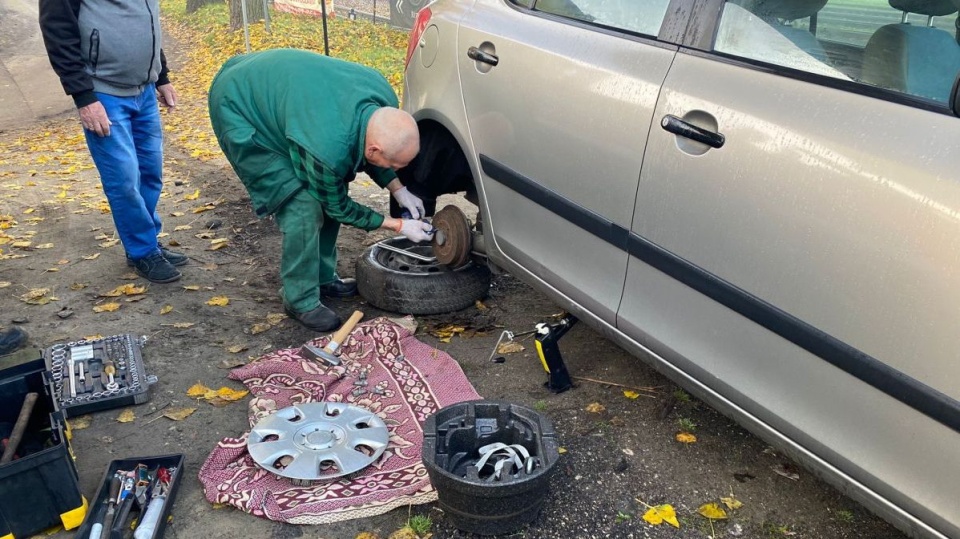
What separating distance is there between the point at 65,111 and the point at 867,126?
9.18m

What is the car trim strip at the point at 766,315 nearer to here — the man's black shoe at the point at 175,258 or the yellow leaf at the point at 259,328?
the yellow leaf at the point at 259,328

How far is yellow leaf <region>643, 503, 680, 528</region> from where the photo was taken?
234 centimetres

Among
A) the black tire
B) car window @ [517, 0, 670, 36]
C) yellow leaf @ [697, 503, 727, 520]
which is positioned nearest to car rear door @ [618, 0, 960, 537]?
car window @ [517, 0, 670, 36]

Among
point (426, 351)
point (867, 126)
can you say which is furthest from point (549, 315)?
point (867, 126)

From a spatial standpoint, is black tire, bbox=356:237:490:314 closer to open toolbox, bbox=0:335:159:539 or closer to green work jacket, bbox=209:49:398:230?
green work jacket, bbox=209:49:398:230

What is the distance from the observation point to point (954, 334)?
1.55 meters

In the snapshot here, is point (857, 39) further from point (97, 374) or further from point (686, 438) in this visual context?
point (97, 374)

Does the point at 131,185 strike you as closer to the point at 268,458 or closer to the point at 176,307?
the point at 176,307

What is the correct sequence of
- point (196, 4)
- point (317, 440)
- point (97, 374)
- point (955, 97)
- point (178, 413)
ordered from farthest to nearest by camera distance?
point (196, 4) → point (97, 374) → point (178, 413) → point (317, 440) → point (955, 97)

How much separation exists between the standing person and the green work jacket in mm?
536

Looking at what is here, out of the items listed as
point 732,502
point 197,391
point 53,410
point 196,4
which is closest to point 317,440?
point 197,391

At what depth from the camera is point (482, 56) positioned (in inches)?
114

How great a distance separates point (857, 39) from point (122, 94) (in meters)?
3.29

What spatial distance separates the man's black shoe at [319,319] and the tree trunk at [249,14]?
34.1ft
